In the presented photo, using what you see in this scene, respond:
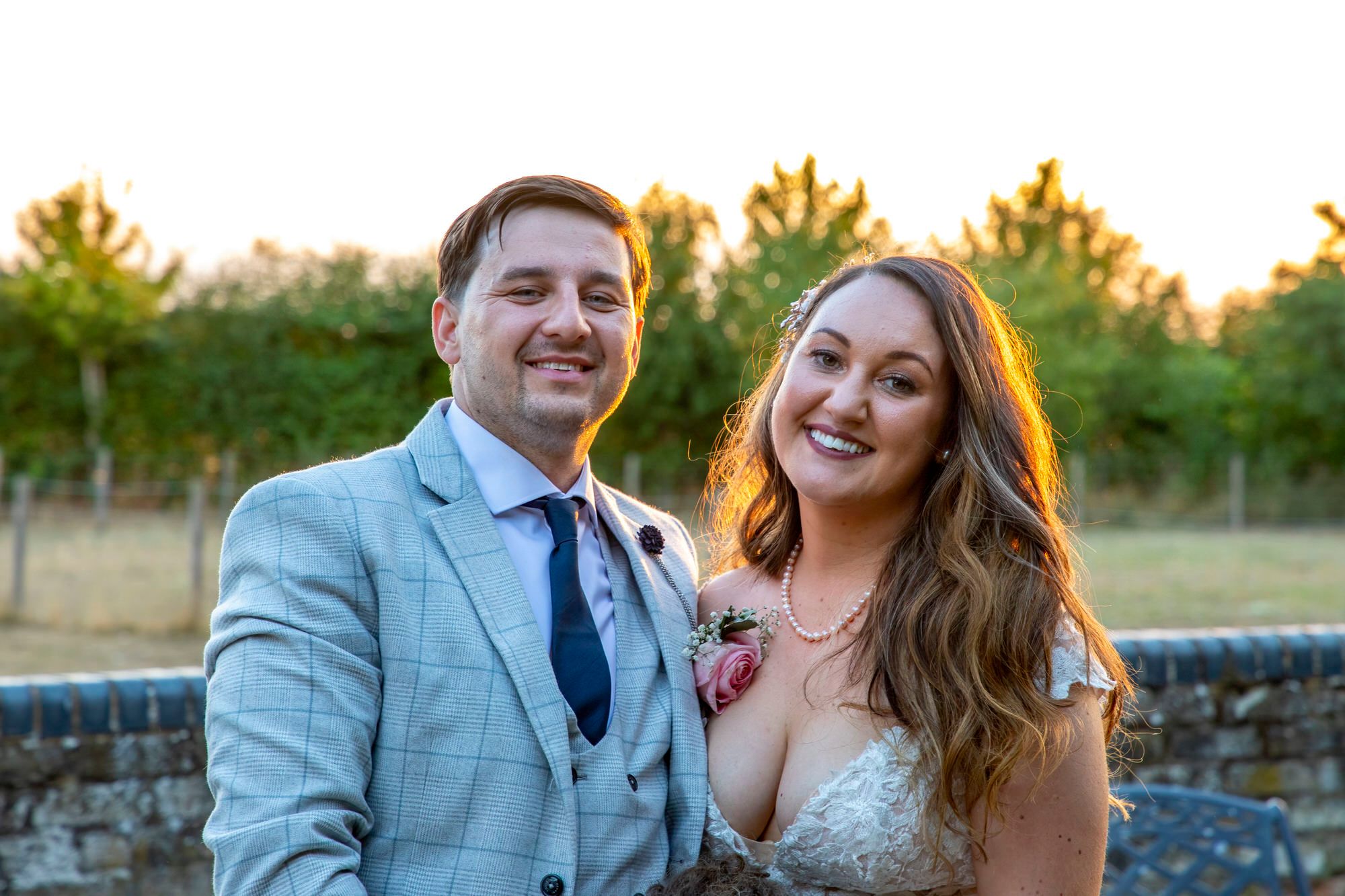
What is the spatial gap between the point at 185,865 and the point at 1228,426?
91.9 feet

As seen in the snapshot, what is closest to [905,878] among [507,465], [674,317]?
[507,465]

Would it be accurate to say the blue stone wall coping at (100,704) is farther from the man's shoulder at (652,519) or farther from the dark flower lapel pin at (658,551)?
the dark flower lapel pin at (658,551)

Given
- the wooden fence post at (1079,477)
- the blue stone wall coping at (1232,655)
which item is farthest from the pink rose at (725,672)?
the wooden fence post at (1079,477)

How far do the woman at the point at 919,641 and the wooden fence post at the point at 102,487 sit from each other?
13.6 m

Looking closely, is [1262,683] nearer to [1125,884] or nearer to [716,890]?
[1125,884]

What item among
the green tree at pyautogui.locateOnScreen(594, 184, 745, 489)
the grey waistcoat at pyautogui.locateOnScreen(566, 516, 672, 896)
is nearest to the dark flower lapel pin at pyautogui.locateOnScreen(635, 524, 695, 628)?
the grey waistcoat at pyautogui.locateOnScreen(566, 516, 672, 896)

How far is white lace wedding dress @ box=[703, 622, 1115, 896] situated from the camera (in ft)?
8.07

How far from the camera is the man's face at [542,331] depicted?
255 cm

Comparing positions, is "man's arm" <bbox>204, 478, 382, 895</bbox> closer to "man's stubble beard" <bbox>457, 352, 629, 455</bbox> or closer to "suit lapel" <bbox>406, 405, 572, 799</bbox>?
"suit lapel" <bbox>406, 405, 572, 799</bbox>

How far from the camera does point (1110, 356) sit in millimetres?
29859

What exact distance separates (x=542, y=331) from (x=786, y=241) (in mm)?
23400

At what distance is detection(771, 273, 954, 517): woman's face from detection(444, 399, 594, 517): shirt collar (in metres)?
0.59

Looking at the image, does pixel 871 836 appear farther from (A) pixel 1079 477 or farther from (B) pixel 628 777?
(A) pixel 1079 477

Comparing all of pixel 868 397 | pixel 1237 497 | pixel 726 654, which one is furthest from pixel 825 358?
pixel 1237 497
